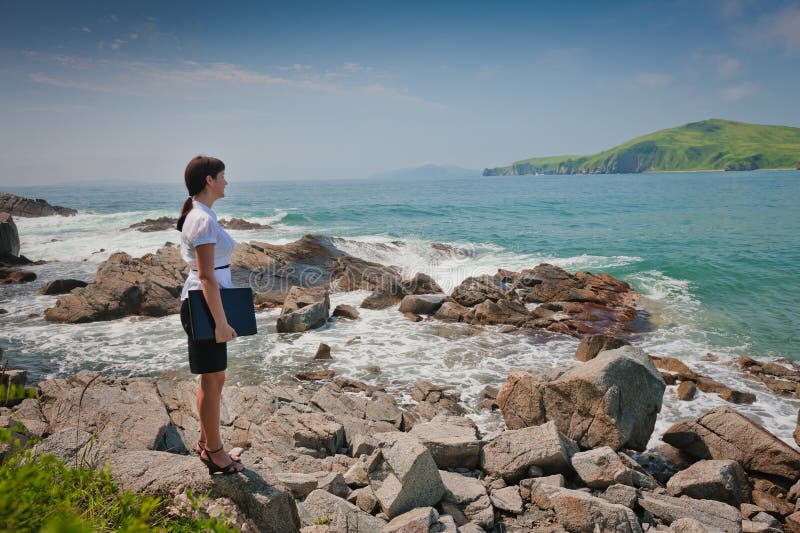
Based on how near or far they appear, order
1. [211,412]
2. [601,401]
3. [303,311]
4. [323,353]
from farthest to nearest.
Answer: [303,311] → [323,353] → [601,401] → [211,412]

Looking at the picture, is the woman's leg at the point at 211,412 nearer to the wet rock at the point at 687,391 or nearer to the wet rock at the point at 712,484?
the wet rock at the point at 712,484

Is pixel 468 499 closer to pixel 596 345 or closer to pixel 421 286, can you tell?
pixel 596 345

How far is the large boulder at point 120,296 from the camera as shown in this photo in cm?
1527

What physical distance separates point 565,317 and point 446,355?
19.1 feet

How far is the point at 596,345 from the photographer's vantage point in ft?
37.2

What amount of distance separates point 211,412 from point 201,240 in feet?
4.88

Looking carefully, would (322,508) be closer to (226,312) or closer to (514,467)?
(226,312)

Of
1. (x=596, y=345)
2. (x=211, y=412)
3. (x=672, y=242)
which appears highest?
(x=211, y=412)

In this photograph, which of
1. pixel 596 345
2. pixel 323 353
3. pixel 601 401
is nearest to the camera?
pixel 601 401

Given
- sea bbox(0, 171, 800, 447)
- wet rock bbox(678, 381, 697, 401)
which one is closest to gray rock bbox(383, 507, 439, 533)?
sea bbox(0, 171, 800, 447)

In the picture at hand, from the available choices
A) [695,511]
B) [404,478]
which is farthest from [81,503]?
[695,511]

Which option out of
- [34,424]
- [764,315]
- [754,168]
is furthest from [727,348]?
[754,168]

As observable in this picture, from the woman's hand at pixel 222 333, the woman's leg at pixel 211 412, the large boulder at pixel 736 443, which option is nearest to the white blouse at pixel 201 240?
the woman's hand at pixel 222 333

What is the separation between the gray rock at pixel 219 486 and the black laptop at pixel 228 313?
117cm
